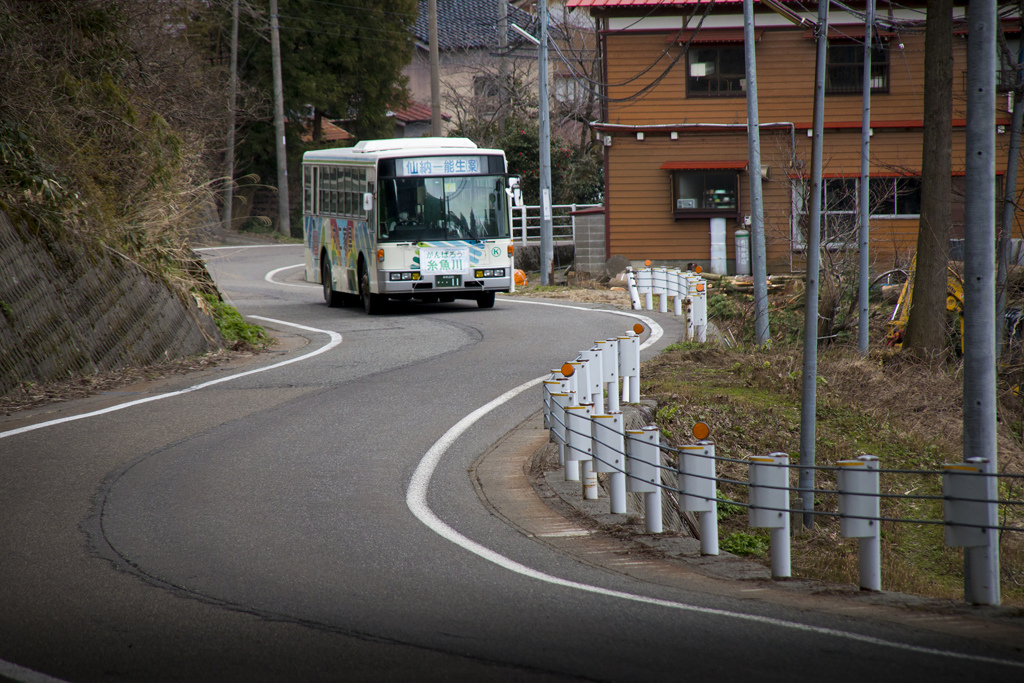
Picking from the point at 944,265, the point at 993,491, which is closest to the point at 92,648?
the point at 993,491

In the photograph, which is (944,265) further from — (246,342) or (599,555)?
(599,555)

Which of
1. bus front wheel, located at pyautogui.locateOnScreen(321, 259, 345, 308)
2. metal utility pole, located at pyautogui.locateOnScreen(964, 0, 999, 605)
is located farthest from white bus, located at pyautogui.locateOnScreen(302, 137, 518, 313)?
metal utility pole, located at pyautogui.locateOnScreen(964, 0, 999, 605)

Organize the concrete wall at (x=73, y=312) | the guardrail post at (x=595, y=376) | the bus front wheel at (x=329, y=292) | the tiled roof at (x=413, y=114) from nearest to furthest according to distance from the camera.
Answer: the guardrail post at (x=595, y=376) → the concrete wall at (x=73, y=312) → the bus front wheel at (x=329, y=292) → the tiled roof at (x=413, y=114)

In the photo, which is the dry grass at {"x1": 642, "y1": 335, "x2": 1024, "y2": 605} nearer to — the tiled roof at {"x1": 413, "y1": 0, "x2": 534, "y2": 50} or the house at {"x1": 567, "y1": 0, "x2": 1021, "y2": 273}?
the house at {"x1": 567, "y1": 0, "x2": 1021, "y2": 273}

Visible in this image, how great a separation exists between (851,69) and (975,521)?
27.2m

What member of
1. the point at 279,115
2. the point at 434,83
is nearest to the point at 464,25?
the point at 279,115

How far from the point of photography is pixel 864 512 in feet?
20.5

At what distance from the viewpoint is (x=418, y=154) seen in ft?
69.4

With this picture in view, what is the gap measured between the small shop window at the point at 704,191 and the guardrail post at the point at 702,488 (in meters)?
24.9

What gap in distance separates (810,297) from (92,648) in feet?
21.7

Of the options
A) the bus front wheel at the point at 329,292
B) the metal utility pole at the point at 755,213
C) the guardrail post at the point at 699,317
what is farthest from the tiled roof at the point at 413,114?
the metal utility pole at the point at 755,213

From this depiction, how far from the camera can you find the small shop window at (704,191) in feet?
102

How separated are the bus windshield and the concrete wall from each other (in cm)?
635

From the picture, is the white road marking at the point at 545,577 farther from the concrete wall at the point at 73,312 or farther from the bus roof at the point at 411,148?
the bus roof at the point at 411,148
